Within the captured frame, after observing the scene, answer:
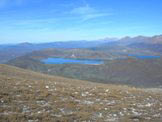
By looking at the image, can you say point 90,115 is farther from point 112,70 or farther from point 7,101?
point 112,70

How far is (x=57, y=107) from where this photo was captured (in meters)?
10.5

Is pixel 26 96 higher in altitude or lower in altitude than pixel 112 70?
higher

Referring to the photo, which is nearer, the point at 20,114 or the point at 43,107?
the point at 20,114

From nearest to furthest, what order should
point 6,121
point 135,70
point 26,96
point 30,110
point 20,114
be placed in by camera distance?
point 6,121
point 20,114
point 30,110
point 26,96
point 135,70

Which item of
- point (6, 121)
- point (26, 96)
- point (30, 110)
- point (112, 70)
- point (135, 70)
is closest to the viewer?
point (6, 121)

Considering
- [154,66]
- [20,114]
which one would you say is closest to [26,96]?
[20,114]

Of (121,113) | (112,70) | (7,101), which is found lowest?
(112,70)

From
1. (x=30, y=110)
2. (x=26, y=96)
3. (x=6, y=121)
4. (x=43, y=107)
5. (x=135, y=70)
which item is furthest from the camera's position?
(x=135, y=70)

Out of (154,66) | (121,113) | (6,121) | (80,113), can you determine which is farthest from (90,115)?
(154,66)

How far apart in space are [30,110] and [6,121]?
181 centimetres

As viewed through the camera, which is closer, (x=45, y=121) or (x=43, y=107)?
(x=45, y=121)

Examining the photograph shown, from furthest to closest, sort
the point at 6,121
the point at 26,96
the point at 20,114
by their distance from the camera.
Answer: the point at 26,96 → the point at 20,114 → the point at 6,121

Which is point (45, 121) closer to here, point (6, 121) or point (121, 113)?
point (6, 121)

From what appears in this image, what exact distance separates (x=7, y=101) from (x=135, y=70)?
181 metres
